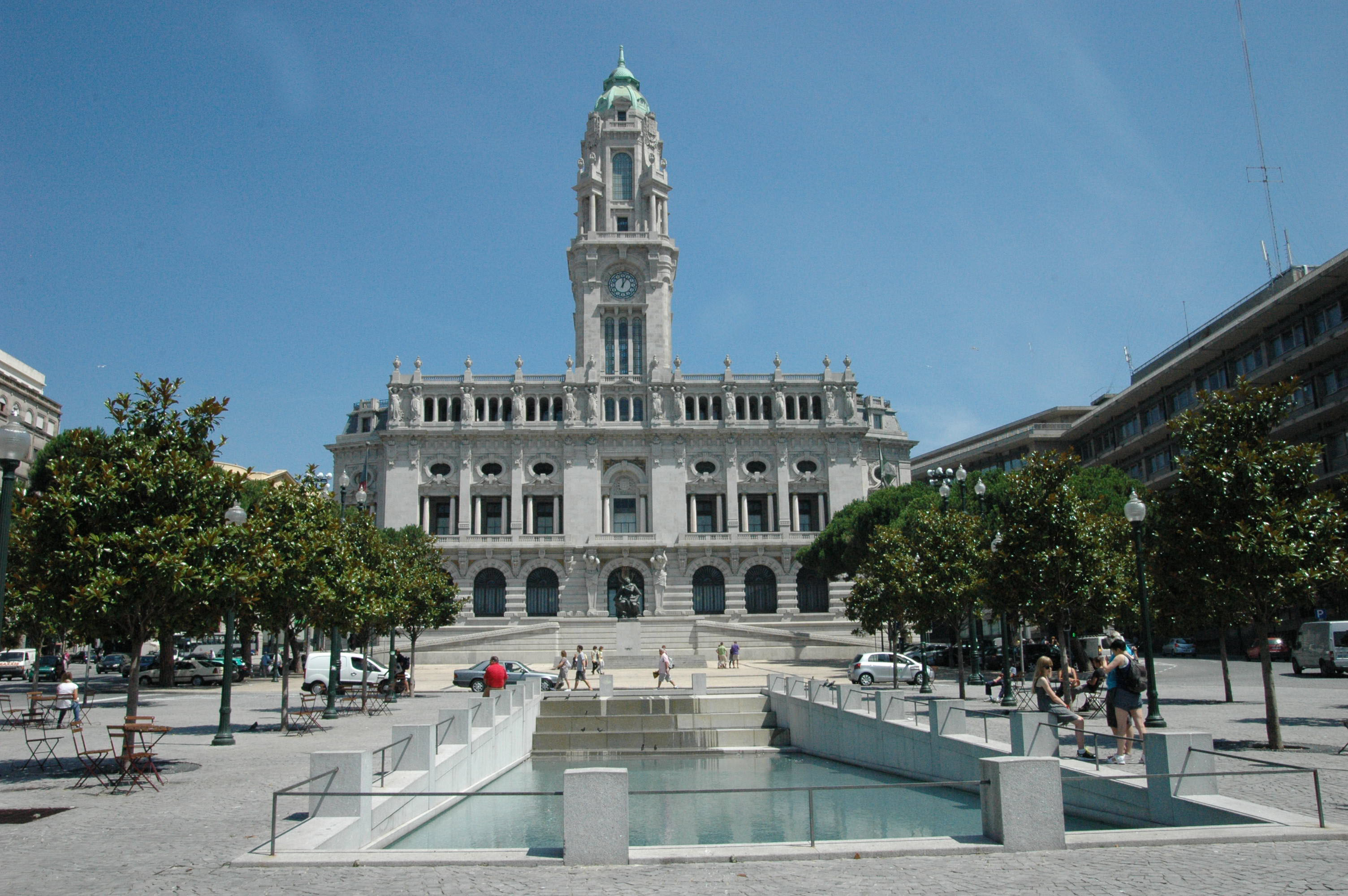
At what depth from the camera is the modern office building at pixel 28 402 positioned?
69188 mm

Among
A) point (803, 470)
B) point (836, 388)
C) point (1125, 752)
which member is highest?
point (836, 388)

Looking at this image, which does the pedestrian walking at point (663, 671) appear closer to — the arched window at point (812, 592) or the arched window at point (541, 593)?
the arched window at point (541, 593)

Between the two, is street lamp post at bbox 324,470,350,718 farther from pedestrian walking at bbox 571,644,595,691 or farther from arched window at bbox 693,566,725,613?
arched window at bbox 693,566,725,613

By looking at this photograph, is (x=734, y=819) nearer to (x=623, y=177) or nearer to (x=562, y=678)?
(x=562, y=678)

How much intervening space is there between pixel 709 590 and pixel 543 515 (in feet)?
47.6

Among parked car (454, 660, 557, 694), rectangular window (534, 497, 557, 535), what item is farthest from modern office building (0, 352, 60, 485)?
parked car (454, 660, 557, 694)

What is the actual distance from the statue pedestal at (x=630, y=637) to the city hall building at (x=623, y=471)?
348cm

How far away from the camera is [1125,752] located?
16.3m

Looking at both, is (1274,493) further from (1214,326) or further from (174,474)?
(1214,326)

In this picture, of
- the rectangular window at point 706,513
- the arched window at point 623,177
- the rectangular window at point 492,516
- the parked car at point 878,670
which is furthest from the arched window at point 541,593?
the parked car at point 878,670

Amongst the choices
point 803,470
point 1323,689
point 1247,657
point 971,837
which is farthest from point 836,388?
point 971,837

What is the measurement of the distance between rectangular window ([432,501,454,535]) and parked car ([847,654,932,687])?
41.9 m

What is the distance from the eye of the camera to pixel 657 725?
31.8m

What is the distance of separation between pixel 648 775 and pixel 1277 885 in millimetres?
17757
